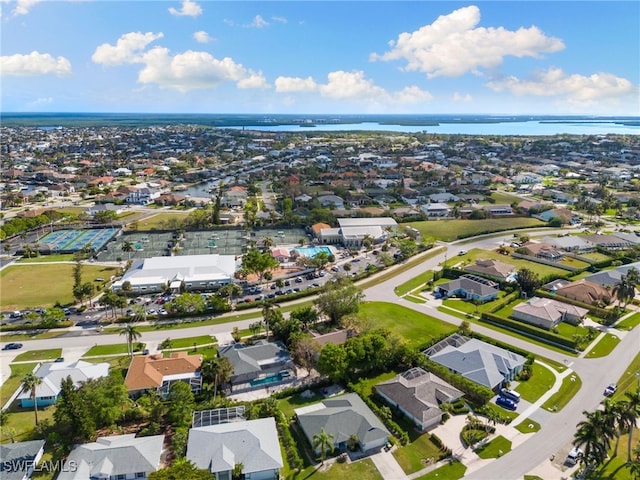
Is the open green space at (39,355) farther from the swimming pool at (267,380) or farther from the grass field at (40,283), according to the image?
the swimming pool at (267,380)

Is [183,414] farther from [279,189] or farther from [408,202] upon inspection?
[279,189]

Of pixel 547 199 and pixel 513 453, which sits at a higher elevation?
pixel 547 199

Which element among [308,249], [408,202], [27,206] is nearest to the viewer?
[308,249]

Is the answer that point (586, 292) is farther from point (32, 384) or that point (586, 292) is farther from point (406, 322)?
point (32, 384)

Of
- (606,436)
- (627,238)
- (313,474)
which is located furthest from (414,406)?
(627,238)

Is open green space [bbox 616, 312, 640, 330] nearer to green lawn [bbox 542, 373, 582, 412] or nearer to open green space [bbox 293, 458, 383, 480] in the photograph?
green lawn [bbox 542, 373, 582, 412]

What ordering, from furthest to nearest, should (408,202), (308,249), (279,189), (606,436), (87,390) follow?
1. (279,189)
2. (408,202)
3. (308,249)
4. (87,390)
5. (606,436)

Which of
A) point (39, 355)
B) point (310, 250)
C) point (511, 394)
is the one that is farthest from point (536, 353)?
point (39, 355)

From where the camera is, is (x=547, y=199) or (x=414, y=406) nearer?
(x=414, y=406)
